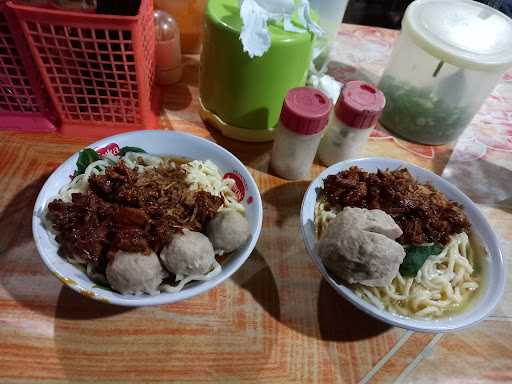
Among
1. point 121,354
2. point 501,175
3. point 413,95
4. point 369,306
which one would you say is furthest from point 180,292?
point 501,175

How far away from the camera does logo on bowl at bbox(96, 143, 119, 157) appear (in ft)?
3.19

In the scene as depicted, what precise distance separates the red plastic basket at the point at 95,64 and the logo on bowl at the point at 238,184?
16.4 inches

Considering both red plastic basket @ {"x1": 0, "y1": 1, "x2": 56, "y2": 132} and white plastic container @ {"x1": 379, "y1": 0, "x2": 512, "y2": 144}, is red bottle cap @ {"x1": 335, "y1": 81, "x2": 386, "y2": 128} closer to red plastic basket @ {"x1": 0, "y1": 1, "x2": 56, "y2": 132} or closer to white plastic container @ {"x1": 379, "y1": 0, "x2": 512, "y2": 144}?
white plastic container @ {"x1": 379, "y1": 0, "x2": 512, "y2": 144}

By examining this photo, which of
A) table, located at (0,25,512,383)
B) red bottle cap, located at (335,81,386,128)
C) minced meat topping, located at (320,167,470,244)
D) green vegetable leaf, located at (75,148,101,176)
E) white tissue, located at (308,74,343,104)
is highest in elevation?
red bottle cap, located at (335,81,386,128)

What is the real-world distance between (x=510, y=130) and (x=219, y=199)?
4.56 ft

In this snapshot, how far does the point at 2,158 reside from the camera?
114cm

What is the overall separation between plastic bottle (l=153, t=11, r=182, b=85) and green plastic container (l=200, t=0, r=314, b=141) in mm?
213

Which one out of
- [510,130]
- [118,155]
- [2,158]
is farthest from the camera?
[510,130]

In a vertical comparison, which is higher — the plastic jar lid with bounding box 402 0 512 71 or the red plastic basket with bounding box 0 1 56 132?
the plastic jar lid with bounding box 402 0 512 71

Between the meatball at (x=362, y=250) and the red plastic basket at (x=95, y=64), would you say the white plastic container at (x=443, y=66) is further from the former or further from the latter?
the red plastic basket at (x=95, y=64)

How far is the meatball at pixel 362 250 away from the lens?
0.80 m

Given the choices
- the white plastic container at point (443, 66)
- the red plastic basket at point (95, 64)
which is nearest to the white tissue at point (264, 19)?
the red plastic basket at point (95, 64)

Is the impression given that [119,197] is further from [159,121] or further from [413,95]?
[413,95]

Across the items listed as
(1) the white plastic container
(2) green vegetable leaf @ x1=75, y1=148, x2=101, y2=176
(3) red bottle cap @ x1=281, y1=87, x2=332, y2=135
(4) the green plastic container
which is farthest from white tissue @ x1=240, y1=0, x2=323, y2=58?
(2) green vegetable leaf @ x1=75, y1=148, x2=101, y2=176
